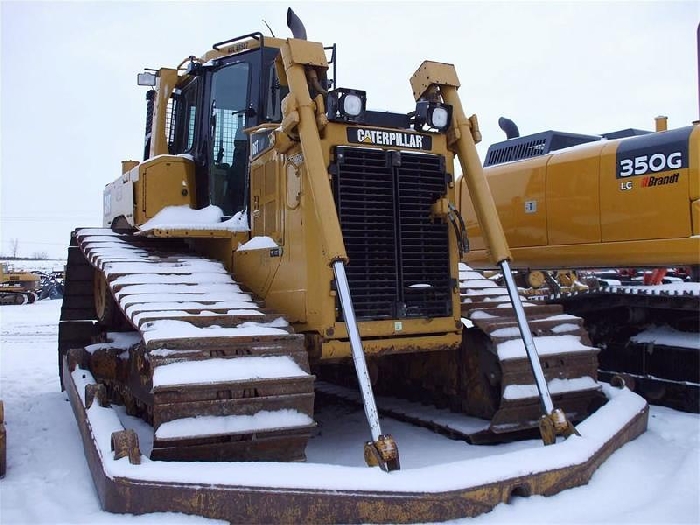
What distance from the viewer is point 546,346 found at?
5215 millimetres

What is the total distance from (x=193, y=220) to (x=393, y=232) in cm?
184

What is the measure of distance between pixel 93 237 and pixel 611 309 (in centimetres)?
504

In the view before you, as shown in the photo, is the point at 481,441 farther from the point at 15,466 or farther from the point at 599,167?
the point at 15,466

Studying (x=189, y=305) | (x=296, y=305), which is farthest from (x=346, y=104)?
(x=189, y=305)

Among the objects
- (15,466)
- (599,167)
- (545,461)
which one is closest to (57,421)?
(15,466)

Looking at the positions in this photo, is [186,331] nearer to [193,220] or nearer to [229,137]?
[193,220]

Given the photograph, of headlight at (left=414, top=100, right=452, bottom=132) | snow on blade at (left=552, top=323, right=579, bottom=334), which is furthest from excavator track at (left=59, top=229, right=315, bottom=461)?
snow on blade at (left=552, top=323, right=579, bottom=334)

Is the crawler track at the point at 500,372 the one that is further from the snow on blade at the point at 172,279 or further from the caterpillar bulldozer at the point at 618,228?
the snow on blade at the point at 172,279

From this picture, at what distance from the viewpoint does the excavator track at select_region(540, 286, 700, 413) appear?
21.6 ft

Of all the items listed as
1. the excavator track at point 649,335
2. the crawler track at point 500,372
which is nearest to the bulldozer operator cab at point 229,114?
the crawler track at point 500,372

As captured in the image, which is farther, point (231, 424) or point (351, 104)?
point (351, 104)

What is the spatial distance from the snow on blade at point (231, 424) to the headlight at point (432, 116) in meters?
2.23

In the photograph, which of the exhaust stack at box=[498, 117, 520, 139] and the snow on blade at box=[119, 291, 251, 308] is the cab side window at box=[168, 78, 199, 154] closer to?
the snow on blade at box=[119, 291, 251, 308]

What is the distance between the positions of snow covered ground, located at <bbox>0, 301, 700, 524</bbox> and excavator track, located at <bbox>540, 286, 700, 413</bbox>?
1.08ft
